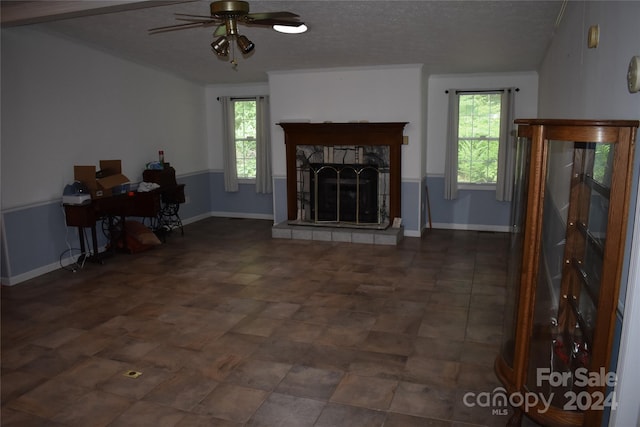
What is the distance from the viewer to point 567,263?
2.29 meters

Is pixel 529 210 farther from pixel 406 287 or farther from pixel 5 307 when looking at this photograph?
pixel 5 307

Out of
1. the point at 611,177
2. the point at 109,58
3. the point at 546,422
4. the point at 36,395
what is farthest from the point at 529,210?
the point at 109,58

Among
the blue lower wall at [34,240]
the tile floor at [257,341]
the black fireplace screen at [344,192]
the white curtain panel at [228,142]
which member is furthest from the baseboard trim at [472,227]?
the blue lower wall at [34,240]

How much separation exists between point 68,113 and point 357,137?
3.55 meters

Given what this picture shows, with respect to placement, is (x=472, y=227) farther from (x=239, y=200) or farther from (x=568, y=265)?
(x=568, y=265)

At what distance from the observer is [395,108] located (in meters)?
6.42

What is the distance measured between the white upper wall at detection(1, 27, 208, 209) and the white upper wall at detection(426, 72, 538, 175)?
394cm

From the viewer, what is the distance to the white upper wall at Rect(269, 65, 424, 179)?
634cm

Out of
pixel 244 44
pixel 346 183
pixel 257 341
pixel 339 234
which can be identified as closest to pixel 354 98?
pixel 346 183

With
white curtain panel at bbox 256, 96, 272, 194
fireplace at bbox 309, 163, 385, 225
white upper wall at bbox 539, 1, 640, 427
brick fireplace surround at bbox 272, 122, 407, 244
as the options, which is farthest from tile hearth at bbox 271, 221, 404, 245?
white upper wall at bbox 539, 1, 640, 427

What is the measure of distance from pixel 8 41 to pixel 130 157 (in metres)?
2.07

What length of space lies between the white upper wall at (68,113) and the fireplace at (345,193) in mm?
2406

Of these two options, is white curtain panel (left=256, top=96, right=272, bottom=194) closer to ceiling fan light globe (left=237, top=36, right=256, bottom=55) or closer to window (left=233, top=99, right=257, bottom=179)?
window (left=233, top=99, right=257, bottom=179)

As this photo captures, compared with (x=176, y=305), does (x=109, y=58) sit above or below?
above
